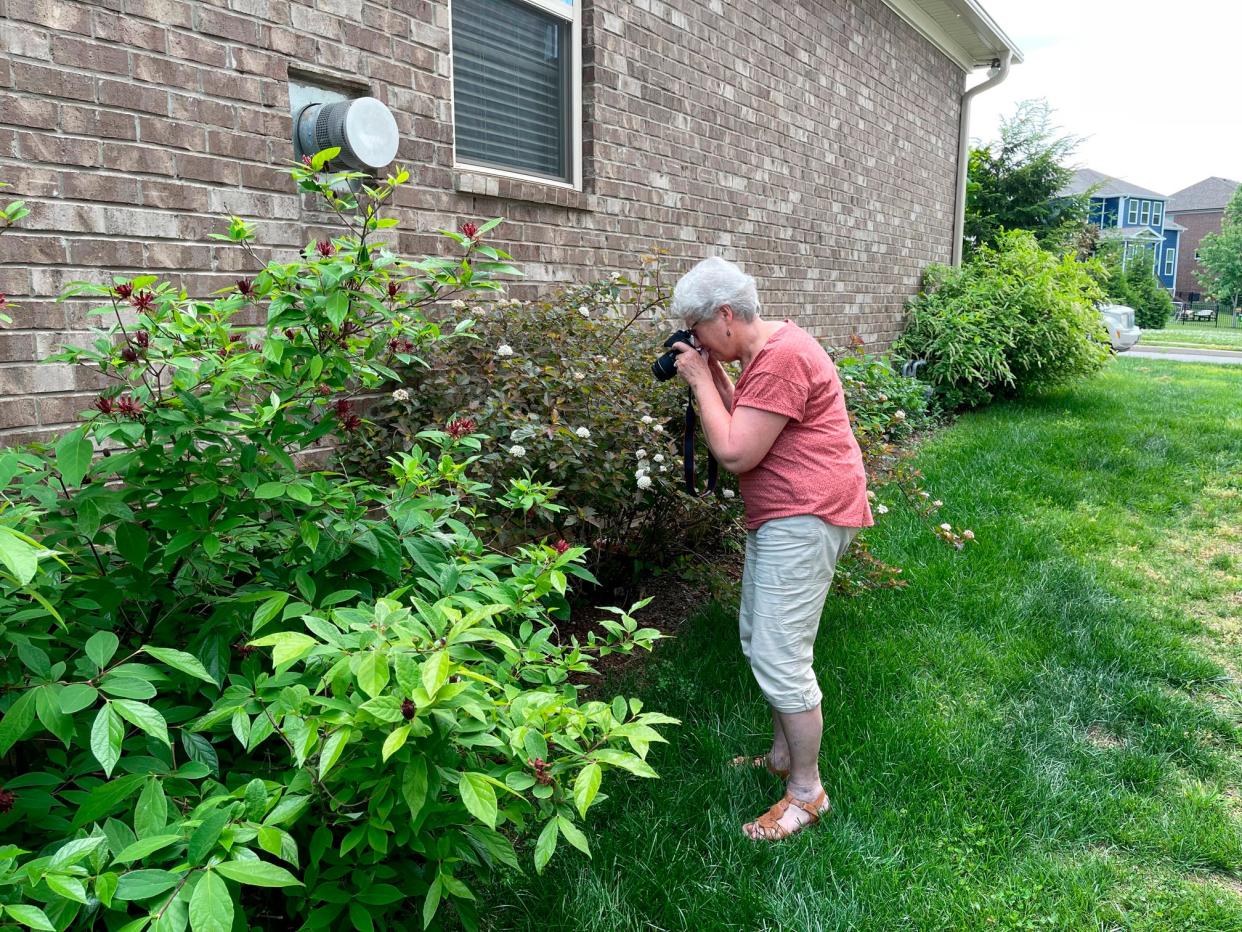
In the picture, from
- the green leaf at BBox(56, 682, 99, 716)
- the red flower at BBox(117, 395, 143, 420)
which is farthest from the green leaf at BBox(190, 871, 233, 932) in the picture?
the red flower at BBox(117, 395, 143, 420)

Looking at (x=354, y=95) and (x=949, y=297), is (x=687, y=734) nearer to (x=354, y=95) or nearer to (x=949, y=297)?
(x=354, y=95)

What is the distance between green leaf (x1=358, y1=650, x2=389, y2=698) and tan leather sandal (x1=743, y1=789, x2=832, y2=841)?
1824 millimetres

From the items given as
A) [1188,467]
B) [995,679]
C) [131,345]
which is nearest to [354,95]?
[131,345]

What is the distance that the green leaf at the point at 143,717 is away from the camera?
144cm

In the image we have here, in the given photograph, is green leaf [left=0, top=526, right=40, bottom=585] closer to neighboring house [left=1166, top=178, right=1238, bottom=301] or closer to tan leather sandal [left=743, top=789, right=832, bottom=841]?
tan leather sandal [left=743, top=789, right=832, bottom=841]

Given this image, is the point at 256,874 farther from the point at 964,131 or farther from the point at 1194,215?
the point at 1194,215

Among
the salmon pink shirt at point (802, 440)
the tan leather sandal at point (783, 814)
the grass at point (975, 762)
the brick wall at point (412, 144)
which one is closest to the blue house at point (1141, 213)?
the brick wall at point (412, 144)

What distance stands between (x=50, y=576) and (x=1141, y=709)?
156 inches

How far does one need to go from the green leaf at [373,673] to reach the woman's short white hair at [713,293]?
166cm

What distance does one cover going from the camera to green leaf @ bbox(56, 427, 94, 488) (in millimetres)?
1793

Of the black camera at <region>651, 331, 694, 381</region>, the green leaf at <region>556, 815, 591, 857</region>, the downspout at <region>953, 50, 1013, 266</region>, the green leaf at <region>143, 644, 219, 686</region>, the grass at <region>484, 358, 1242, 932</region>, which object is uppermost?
the downspout at <region>953, 50, 1013, 266</region>

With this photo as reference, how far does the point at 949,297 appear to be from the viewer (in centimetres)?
1130

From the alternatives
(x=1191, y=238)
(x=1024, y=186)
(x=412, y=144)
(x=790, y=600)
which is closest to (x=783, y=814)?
(x=790, y=600)

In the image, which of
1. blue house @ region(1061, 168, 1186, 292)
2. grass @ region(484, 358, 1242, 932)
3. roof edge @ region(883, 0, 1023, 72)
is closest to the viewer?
grass @ region(484, 358, 1242, 932)
